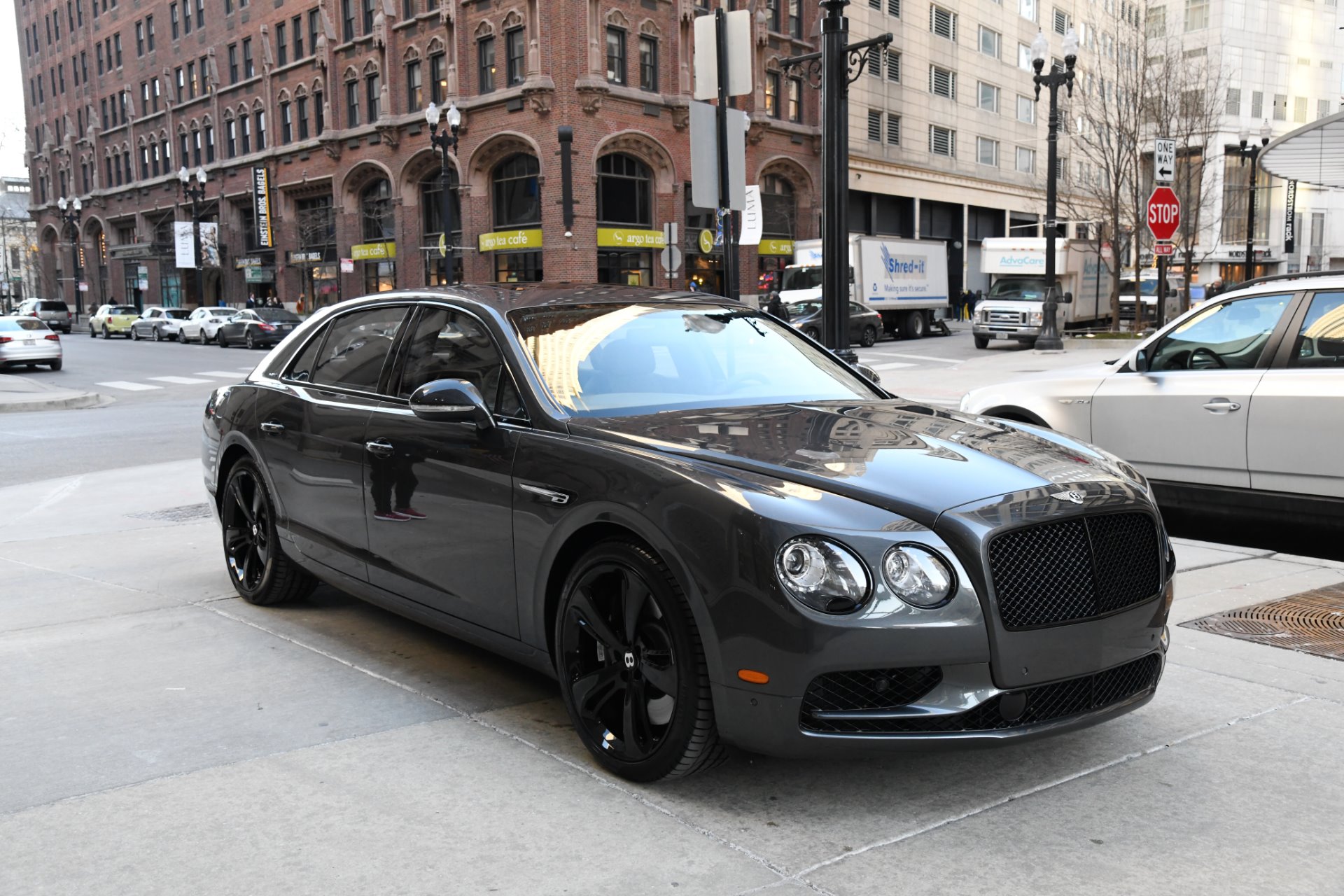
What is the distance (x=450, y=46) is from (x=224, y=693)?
143 ft

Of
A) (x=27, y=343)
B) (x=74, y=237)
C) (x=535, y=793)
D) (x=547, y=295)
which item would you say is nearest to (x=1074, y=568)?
(x=535, y=793)

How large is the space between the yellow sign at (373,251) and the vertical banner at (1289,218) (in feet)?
181

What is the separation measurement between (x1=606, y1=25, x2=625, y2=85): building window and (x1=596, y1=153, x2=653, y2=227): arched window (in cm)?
283

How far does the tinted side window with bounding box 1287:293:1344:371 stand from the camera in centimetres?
676

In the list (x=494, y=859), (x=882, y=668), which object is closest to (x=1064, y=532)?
(x=882, y=668)

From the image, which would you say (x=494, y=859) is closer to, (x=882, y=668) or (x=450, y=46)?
(x=882, y=668)

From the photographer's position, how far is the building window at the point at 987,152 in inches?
2415

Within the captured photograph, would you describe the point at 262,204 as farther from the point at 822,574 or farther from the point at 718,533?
the point at 822,574

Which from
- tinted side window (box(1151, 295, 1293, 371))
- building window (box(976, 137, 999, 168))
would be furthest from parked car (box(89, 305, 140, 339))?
tinted side window (box(1151, 295, 1293, 371))

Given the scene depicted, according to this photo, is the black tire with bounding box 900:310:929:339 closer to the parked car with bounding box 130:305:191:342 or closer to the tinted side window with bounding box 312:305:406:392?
the parked car with bounding box 130:305:191:342

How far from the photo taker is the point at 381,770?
147 inches

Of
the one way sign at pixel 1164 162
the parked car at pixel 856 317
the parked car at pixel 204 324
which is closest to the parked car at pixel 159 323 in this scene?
the parked car at pixel 204 324

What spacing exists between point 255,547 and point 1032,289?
99.6ft

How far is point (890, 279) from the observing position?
38.3m
